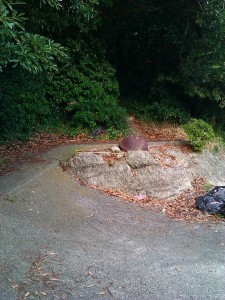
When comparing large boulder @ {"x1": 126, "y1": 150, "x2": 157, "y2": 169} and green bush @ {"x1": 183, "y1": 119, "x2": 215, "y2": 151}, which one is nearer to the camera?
large boulder @ {"x1": 126, "y1": 150, "x2": 157, "y2": 169}

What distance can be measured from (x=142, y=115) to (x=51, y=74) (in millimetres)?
2571

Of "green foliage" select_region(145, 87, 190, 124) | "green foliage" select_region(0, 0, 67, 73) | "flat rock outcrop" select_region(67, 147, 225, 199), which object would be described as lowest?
"flat rock outcrop" select_region(67, 147, 225, 199)

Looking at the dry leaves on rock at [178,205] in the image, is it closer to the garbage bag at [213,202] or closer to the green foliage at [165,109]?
the garbage bag at [213,202]

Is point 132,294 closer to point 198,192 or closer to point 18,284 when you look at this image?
point 18,284

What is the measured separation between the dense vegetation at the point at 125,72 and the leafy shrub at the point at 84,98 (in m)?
0.02

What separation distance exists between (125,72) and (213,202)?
20.1 ft

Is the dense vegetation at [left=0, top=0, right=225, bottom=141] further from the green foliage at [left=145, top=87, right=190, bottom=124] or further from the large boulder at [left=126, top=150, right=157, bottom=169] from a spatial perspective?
the large boulder at [left=126, top=150, right=157, bottom=169]

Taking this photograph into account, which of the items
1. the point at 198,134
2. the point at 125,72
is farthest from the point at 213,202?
the point at 125,72

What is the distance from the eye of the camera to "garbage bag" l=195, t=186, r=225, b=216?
22.5ft

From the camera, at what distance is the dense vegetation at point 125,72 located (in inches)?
338

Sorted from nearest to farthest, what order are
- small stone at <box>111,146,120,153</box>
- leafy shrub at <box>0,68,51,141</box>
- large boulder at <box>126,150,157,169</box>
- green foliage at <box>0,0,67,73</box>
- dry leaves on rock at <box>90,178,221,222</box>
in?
green foliage at <box>0,0,67,73</box>
dry leaves on rock at <box>90,178,221,222</box>
large boulder at <box>126,150,157,169</box>
small stone at <box>111,146,120,153</box>
leafy shrub at <box>0,68,51,141</box>

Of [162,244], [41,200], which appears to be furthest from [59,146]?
[162,244]

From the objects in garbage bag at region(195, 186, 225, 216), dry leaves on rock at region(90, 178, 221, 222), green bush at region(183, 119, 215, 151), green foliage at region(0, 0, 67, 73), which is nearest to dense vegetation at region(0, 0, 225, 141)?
green bush at region(183, 119, 215, 151)

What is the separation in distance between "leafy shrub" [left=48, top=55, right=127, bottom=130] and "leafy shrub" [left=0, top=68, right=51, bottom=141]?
0.43 meters
